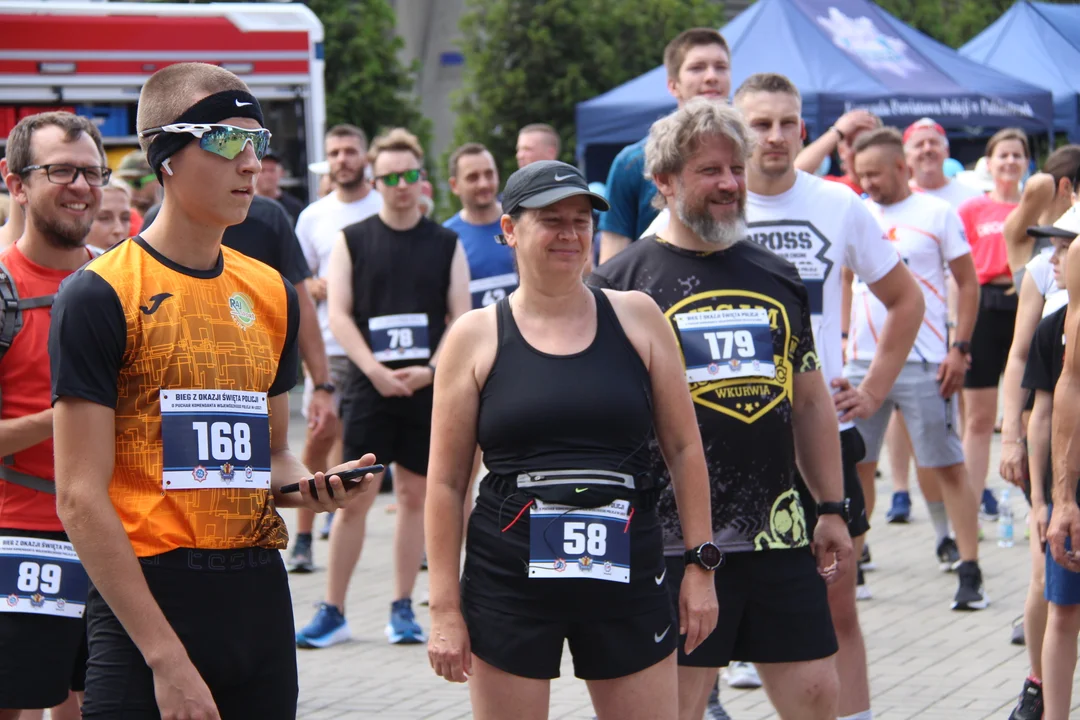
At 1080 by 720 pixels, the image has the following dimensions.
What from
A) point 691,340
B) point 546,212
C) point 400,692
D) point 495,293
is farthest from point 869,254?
point 495,293

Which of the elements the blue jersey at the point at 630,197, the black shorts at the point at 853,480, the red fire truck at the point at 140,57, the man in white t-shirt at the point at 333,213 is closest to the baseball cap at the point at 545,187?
the black shorts at the point at 853,480

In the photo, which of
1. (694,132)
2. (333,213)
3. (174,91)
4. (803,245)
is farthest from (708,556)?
(333,213)

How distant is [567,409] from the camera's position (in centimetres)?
351

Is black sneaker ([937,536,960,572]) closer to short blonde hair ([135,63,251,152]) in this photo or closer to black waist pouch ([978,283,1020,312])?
black waist pouch ([978,283,1020,312])

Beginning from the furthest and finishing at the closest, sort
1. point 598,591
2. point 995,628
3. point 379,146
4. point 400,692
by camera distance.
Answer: point 379,146 < point 995,628 < point 400,692 < point 598,591

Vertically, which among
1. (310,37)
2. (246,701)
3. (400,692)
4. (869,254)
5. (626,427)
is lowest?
(400,692)

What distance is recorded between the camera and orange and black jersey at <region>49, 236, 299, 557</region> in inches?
113

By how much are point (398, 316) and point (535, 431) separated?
155 inches

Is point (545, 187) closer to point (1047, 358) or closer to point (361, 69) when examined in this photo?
point (1047, 358)

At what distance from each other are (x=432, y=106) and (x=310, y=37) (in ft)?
46.4

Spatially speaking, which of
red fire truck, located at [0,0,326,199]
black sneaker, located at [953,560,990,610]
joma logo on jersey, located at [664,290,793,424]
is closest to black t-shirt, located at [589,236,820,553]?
joma logo on jersey, located at [664,290,793,424]

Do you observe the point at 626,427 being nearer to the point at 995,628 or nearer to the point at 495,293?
the point at 995,628

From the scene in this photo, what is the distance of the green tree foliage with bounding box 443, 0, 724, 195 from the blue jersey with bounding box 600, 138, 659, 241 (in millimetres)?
13970

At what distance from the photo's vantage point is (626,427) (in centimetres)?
355
